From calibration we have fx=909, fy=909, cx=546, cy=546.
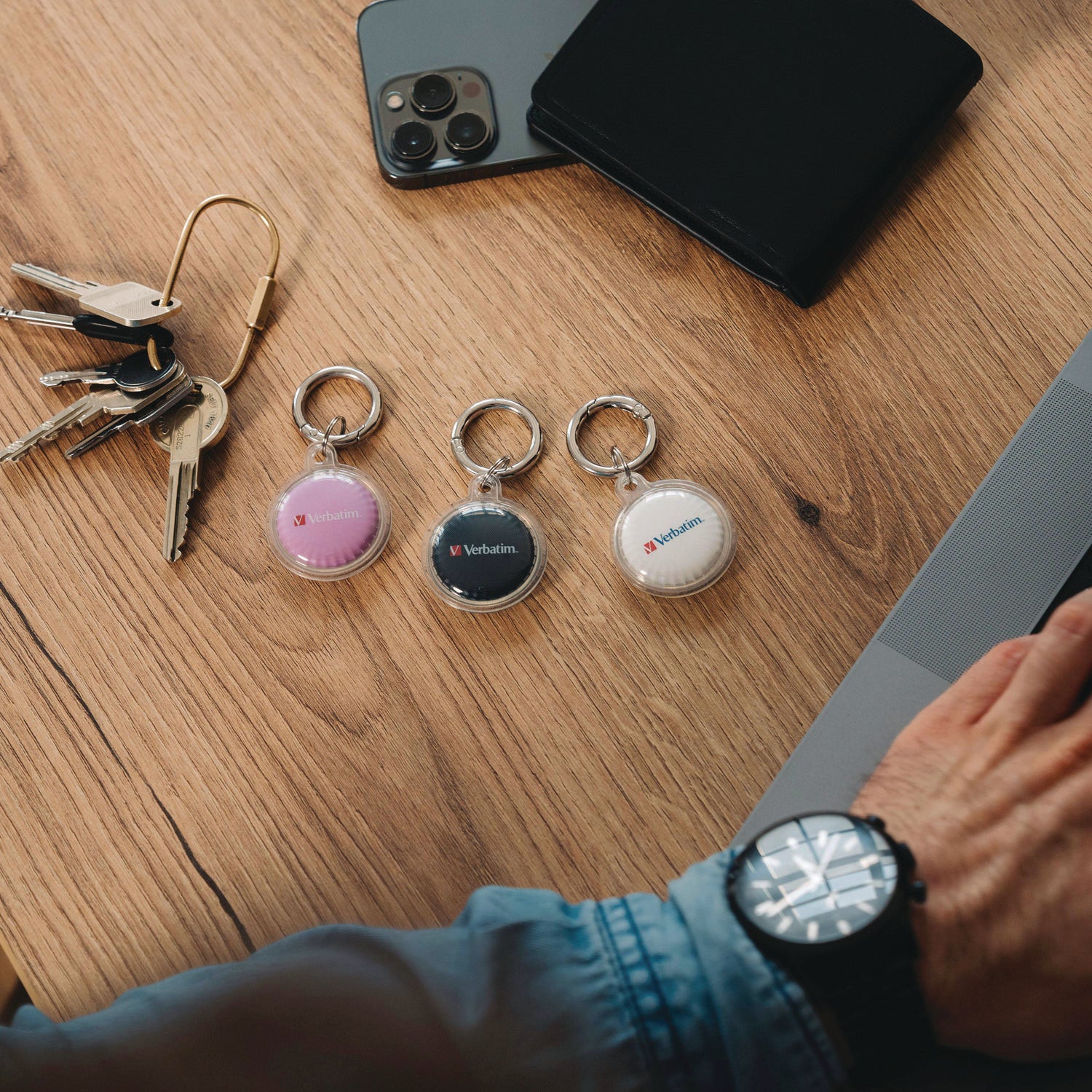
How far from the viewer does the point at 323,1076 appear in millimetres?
622

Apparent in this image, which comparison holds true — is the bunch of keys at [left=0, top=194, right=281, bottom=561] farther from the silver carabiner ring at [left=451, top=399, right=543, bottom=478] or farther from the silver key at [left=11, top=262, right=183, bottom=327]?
the silver carabiner ring at [left=451, top=399, right=543, bottom=478]

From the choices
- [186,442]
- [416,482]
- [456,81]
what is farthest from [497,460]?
[456,81]

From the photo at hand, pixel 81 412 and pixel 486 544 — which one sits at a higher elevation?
pixel 486 544

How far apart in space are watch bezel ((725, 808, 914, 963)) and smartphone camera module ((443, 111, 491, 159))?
0.65m

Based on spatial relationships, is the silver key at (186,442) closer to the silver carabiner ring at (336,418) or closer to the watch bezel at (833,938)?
the silver carabiner ring at (336,418)

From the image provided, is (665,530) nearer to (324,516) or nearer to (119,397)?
(324,516)

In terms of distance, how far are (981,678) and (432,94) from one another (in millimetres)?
709

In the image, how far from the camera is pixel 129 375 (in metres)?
0.81

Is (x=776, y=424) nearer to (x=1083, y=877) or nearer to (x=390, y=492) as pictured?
(x=390, y=492)

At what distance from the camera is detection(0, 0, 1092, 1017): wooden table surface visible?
2.38 feet

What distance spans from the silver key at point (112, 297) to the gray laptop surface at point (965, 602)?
66 centimetres

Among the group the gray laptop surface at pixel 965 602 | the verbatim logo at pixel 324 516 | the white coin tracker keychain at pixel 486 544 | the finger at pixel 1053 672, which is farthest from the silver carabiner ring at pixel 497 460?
the finger at pixel 1053 672

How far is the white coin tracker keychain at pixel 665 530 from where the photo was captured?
2.47 feet

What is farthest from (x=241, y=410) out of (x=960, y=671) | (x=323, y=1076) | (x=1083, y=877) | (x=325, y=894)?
(x=1083, y=877)
